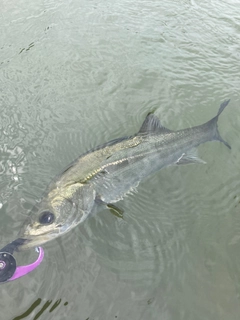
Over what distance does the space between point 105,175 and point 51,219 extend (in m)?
0.90

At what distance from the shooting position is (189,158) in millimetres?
4770

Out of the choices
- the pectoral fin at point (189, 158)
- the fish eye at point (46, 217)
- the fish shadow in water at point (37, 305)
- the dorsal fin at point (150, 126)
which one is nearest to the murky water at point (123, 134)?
the fish shadow in water at point (37, 305)

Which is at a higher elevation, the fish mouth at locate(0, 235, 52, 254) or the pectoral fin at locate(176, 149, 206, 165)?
the fish mouth at locate(0, 235, 52, 254)

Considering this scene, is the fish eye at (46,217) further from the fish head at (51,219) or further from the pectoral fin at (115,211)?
the pectoral fin at (115,211)

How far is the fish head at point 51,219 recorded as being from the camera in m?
3.53

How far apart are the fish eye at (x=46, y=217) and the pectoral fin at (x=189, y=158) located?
6.43ft

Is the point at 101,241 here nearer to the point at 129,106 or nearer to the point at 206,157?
the point at 206,157

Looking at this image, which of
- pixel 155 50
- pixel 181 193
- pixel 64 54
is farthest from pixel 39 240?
pixel 155 50

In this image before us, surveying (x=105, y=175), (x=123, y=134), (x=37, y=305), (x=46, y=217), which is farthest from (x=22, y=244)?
(x=123, y=134)

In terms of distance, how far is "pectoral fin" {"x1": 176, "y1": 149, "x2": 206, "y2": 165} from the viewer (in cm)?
471

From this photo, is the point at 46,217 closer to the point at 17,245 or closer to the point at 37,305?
the point at 17,245

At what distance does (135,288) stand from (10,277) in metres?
1.33

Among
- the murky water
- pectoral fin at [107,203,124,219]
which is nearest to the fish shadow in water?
the murky water

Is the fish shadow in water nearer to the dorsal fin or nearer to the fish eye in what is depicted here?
the fish eye
